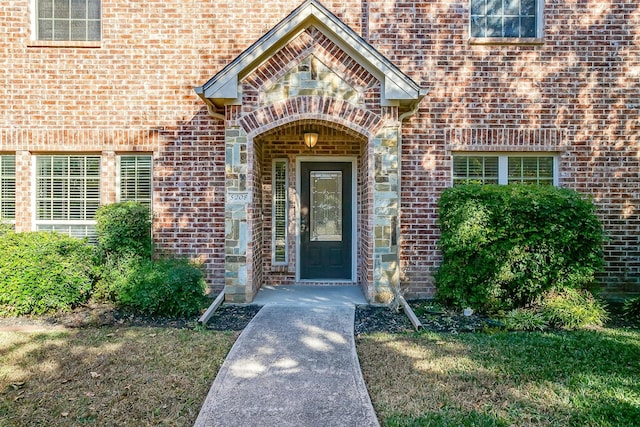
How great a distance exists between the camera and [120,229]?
635 cm

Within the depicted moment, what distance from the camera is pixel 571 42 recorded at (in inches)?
267

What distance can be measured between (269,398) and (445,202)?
4325 millimetres

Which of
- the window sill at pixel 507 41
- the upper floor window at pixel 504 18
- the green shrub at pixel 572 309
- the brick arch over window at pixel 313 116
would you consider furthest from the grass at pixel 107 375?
the upper floor window at pixel 504 18

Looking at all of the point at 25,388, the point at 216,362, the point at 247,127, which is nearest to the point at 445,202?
the point at 247,127

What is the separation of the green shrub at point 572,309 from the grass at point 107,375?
4.34 meters

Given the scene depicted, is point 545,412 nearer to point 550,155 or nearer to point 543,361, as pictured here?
point 543,361

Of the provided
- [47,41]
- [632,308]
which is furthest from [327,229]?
[47,41]

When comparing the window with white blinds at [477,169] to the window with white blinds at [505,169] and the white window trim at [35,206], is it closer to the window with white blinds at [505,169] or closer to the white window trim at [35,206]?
the window with white blinds at [505,169]

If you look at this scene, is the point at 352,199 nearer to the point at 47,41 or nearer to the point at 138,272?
the point at 138,272

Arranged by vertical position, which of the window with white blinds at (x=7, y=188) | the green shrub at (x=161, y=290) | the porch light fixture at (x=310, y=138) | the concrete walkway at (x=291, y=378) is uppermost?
the porch light fixture at (x=310, y=138)

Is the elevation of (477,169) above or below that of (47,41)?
below

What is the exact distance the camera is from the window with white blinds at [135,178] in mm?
6991

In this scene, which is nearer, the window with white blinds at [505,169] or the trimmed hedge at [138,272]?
the trimmed hedge at [138,272]

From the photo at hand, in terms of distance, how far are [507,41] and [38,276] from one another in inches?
337
